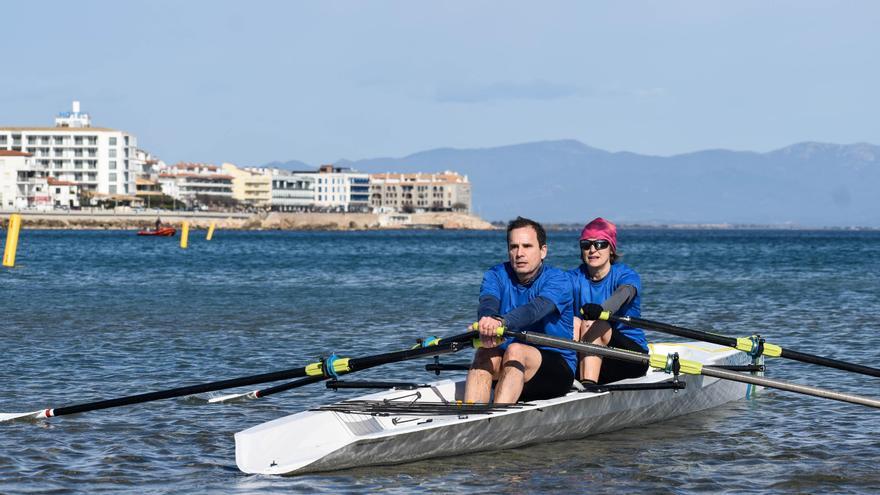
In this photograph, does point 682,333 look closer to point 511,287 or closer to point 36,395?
point 511,287

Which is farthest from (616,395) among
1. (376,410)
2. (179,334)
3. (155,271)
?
(155,271)

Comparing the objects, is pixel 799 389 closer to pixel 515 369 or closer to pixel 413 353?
pixel 515 369

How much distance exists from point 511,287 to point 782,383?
2786mm

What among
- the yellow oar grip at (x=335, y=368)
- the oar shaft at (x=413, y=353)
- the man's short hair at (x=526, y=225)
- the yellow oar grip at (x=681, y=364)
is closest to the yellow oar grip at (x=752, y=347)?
the yellow oar grip at (x=681, y=364)

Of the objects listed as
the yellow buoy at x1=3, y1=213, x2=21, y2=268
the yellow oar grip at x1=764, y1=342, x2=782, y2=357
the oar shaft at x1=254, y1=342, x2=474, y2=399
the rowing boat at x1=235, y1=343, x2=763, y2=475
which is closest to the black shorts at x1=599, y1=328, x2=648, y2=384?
the rowing boat at x1=235, y1=343, x2=763, y2=475

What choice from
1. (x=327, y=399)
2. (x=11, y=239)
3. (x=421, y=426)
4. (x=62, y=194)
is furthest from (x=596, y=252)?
(x=62, y=194)

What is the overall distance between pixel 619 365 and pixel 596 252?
1.39 meters

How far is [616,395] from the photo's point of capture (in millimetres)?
12781

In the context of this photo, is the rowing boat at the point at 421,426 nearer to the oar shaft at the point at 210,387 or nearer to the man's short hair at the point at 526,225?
the oar shaft at the point at 210,387

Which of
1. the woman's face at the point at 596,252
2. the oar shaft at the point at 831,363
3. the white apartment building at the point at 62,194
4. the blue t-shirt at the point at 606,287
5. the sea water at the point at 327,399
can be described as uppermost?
the white apartment building at the point at 62,194

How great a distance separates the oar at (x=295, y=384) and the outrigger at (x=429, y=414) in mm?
21

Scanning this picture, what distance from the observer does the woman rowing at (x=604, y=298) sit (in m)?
12.7

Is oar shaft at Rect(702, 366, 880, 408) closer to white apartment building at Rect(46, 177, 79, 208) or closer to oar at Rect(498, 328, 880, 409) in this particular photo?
oar at Rect(498, 328, 880, 409)

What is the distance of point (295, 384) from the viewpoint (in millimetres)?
13023
